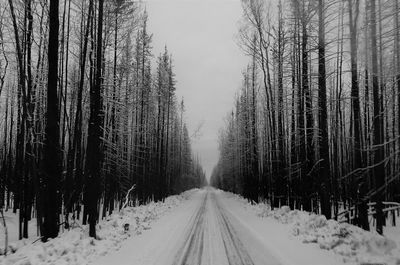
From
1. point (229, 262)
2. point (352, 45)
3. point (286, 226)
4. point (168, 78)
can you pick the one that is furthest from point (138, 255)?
point (168, 78)

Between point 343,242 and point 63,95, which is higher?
point 63,95

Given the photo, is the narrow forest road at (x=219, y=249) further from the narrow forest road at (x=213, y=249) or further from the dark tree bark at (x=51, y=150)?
the dark tree bark at (x=51, y=150)

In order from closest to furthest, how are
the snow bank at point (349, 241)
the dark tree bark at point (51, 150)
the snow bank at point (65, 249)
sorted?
the snow bank at point (65, 249) < the snow bank at point (349, 241) < the dark tree bark at point (51, 150)

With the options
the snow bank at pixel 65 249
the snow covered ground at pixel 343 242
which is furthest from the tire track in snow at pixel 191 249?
the snow covered ground at pixel 343 242

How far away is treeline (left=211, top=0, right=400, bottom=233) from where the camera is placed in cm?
1045

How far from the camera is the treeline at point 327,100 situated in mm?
10453

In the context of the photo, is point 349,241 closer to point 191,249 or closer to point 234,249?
point 234,249

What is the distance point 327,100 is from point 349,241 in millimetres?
8535

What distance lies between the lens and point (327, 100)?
15.5 meters

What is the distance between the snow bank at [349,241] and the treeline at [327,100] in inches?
56.1

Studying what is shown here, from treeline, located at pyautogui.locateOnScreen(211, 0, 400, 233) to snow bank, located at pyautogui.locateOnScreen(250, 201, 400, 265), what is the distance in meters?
1.43

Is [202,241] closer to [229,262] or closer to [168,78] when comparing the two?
[229,262]

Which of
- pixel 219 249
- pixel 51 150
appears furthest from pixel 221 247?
pixel 51 150

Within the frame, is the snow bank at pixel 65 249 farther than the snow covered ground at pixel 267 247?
No
